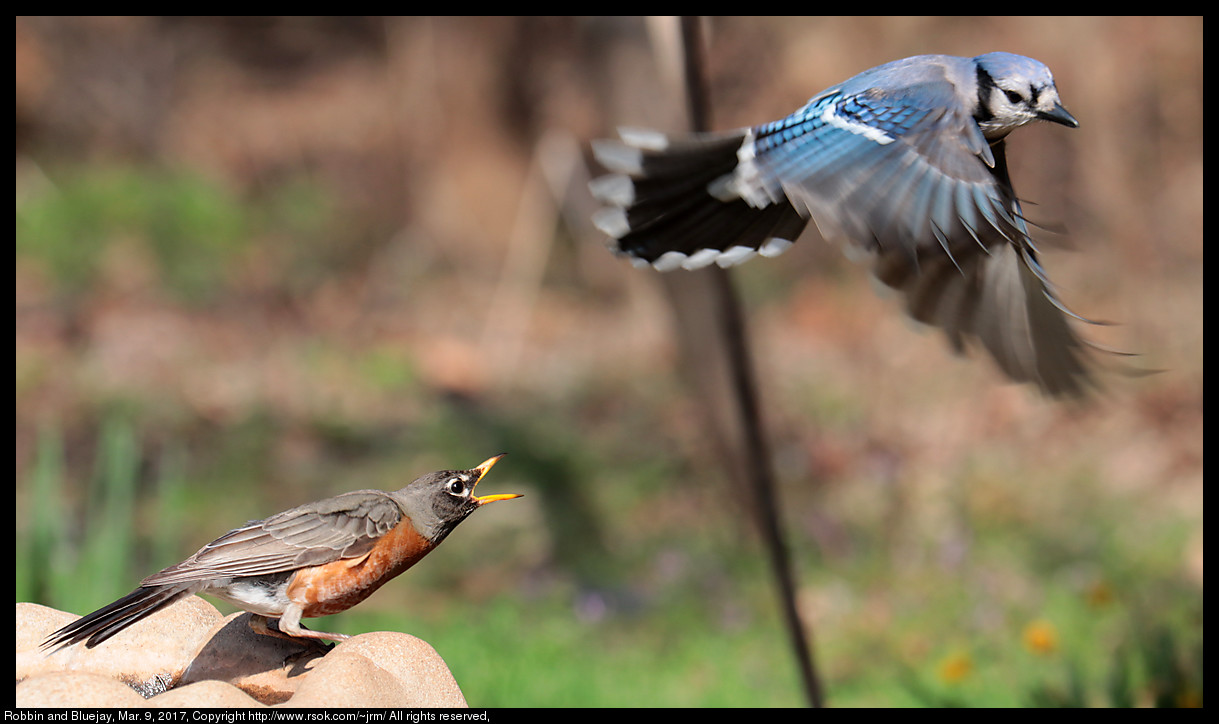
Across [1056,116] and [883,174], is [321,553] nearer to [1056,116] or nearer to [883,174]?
[883,174]

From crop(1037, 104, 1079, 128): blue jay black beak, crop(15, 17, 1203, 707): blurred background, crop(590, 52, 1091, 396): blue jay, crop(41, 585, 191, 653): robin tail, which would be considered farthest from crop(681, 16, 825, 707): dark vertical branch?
crop(41, 585, 191, 653): robin tail

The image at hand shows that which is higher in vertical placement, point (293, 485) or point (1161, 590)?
point (293, 485)

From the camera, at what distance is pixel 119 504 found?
8.54ft

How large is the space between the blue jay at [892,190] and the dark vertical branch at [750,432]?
1.54ft

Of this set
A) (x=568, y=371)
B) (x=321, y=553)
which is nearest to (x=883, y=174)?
(x=321, y=553)

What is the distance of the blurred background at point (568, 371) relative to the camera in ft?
11.9

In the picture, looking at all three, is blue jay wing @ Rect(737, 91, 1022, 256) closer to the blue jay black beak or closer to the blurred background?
the blue jay black beak

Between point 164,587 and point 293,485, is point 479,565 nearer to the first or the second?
point 293,485

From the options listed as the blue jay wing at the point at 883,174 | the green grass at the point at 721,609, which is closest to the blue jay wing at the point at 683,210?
the blue jay wing at the point at 883,174

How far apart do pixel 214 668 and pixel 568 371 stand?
17.8ft

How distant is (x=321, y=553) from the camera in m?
1.28

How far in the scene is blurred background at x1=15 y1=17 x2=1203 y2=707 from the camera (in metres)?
3.63
